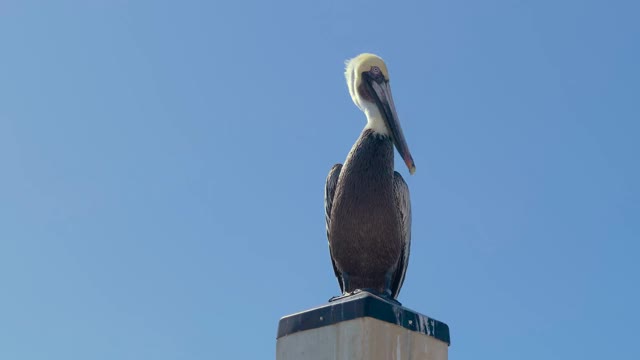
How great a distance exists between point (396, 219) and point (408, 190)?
426mm

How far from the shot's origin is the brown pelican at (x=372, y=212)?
7.00 m

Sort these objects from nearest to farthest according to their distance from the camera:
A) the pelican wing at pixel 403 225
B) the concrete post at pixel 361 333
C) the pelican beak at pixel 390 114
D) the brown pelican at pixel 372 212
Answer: the concrete post at pixel 361 333, the brown pelican at pixel 372 212, the pelican wing at pixel 403 225, the pelican beak at pixel 390 114

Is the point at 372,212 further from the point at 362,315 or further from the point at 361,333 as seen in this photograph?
the point at 361,333

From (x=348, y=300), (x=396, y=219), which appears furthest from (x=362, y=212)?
(x=348, y=300)

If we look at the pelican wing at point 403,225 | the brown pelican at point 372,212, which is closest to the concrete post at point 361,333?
the brown pelican at point 372,212

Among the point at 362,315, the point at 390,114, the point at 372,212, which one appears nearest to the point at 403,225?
the point at 372,212

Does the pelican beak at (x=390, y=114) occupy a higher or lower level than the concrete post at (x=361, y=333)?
higher

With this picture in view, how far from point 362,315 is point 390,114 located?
2.17 m

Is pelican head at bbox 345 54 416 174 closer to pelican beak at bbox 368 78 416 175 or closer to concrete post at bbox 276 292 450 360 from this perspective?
pelican beak at bbox 368 78 416 175

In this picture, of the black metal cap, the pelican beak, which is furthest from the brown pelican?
the black metal cap

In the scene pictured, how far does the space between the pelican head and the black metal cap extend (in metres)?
1.54

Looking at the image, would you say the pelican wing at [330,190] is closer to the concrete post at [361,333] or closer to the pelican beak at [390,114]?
the pelican beak at [390,114]

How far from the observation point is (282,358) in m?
6.30

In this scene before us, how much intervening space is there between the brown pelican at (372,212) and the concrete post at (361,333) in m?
0.72
